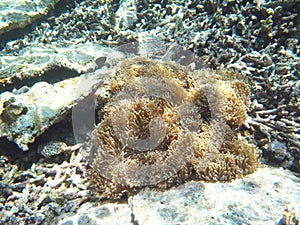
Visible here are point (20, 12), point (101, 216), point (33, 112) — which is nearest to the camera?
point (101, 216)

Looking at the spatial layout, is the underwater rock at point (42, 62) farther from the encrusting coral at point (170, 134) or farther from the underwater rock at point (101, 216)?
the underwater rock at point (101, 216)

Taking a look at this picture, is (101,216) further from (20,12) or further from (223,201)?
(20,12)

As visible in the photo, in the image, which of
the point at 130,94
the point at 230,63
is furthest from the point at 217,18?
the point at 130,94

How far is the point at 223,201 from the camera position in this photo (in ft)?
8.19

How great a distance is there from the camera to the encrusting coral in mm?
2762

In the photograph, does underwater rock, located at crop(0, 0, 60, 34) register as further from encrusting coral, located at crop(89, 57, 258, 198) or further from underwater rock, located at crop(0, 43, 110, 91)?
encrusting coral, located at crop(89, 57, 258, 198)

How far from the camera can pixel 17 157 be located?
3.82 metres

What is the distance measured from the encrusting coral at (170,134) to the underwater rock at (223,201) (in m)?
0.13

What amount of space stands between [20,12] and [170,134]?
19.1 feet

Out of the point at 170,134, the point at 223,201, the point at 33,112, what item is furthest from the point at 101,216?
the point at 33,112

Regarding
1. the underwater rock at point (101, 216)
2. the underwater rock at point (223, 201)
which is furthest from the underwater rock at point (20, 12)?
the underwater rock at point (223, 201)

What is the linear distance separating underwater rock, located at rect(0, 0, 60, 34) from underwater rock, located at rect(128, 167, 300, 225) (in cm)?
588

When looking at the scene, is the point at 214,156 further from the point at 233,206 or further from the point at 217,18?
the point at 217,18

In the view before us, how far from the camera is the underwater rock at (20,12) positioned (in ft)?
20.0
